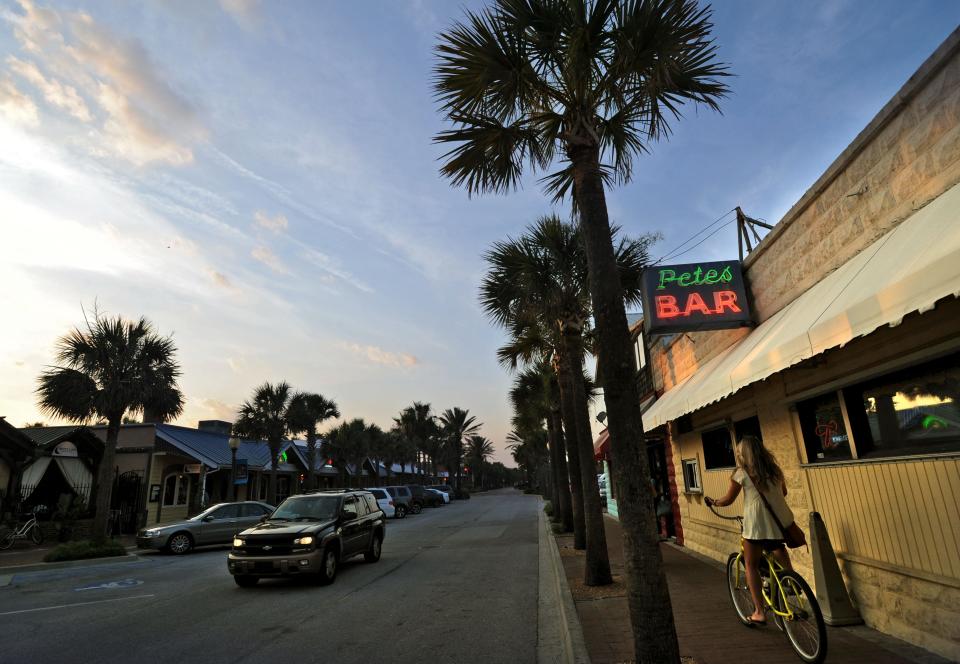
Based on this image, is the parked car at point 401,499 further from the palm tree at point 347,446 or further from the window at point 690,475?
the window at point 690,475

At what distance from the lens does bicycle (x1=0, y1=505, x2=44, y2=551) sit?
1761 cm

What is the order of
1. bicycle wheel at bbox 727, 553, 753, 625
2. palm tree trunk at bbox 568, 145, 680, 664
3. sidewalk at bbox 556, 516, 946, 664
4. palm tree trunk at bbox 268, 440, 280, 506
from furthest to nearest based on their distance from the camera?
1. palm tree trunk at bbox 268, 440, 280, 506
2. bicycle wheel at bbox 727, 553, 753, 625
3. sidewalk at bbox 556, 516, 946, 664
4. palm tree trunk at bbox 568, 145, 680, 664

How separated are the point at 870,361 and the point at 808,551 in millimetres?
2949

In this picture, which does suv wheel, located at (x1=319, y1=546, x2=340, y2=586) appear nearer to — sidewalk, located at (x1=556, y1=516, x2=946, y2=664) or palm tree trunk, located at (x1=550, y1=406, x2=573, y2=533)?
sidewalk, located at (x1=556, y1=516, x2=946, y2=664)

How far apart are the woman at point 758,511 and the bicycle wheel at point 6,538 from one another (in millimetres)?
22146

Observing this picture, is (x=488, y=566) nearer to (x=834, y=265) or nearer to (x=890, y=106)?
(x=834, y=265)

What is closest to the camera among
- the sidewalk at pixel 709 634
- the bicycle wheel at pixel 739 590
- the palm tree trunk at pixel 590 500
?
the sidewalk at pixel 709 634

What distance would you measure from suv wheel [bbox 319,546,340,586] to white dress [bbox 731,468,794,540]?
756 centimetres

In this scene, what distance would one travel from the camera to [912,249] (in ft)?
13.9

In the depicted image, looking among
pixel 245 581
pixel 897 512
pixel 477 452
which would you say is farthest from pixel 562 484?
pixel 477 452

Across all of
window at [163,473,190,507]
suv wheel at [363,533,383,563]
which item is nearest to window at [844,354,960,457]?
suv wheel at [363,533,383,563]

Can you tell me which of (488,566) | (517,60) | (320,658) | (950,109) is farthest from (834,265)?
(488,566)

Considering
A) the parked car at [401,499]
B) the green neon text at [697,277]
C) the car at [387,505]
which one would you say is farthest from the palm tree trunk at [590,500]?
the parked car at [401,499]

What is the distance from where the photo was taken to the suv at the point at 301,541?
31.9 ft
